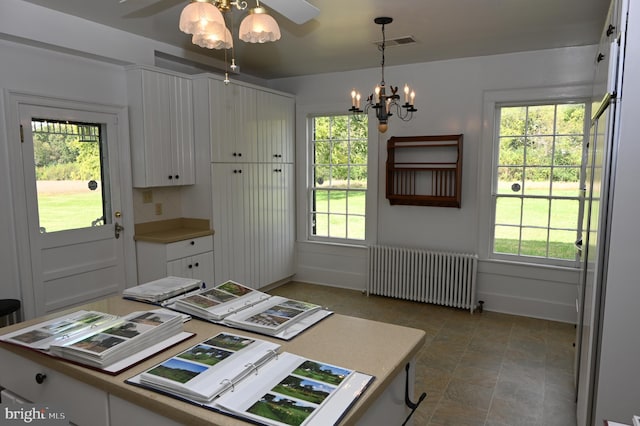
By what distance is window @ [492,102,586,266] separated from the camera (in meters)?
4.12

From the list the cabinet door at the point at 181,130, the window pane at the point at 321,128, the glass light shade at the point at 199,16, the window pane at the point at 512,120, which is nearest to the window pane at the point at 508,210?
the window pane at the point at 512,120

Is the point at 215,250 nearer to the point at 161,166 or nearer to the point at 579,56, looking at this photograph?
the point at 161,166

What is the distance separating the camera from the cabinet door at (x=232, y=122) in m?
4.20

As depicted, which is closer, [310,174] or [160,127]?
[160,127]

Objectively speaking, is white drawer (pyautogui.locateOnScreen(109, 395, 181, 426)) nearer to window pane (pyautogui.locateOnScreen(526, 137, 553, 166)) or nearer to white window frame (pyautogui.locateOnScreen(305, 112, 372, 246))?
white window frame (pyautogui.locateOnScreen(305, 112, 372, 246))

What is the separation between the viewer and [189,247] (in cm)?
398

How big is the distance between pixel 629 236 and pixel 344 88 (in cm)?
380

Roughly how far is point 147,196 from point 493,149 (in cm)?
355

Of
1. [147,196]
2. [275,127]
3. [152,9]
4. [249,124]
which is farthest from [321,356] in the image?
[275,127]

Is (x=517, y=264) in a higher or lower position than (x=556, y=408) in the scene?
higher

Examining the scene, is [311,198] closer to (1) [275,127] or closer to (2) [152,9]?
(1) [275,127]

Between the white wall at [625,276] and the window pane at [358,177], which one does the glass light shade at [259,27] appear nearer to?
the white wall at [625,276]

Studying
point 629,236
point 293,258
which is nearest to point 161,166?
point 293,258

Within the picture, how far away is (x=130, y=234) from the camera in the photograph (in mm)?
3887
